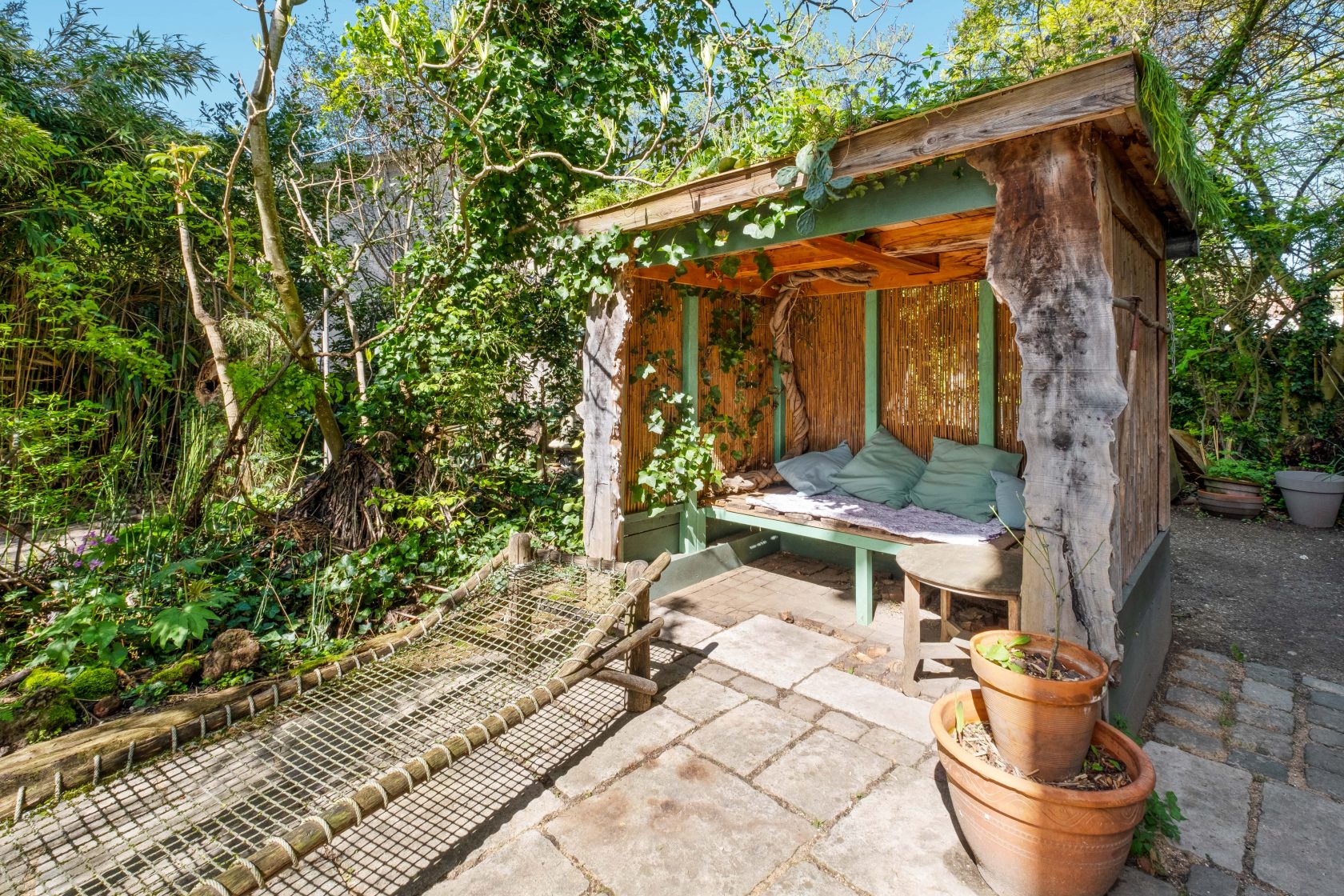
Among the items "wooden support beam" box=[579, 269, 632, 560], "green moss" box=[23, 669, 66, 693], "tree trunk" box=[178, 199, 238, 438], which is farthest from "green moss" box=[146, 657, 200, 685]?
"wooden support beam" box=[579, 269, 632, 560]

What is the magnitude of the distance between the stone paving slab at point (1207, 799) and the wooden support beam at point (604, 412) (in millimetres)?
2576

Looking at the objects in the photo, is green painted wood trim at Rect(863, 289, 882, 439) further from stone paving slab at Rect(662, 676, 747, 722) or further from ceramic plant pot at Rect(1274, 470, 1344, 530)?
ceramic plant pot at Rect(1274, 470, 1344, 530)

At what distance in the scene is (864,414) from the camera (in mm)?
4535

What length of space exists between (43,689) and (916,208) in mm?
3981

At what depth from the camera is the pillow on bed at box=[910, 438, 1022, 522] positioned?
366cm

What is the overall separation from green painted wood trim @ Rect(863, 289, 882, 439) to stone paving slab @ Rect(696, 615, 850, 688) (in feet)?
5.63

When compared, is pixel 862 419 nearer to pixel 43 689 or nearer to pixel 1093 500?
pixel 1093 500

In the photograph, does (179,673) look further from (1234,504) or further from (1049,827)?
(1234,504)

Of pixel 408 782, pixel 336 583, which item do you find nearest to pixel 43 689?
pixel 336 583

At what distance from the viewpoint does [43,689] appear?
2.50 m

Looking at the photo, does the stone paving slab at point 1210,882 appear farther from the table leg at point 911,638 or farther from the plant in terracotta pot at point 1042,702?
the table leg at point 911,638

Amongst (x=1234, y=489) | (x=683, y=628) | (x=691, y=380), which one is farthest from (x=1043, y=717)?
(x=1234, y=489)

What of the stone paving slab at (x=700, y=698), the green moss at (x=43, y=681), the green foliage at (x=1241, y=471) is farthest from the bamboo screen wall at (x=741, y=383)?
the green foliage at (x=1241, y=471)

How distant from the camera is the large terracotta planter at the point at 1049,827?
1.53 meters
